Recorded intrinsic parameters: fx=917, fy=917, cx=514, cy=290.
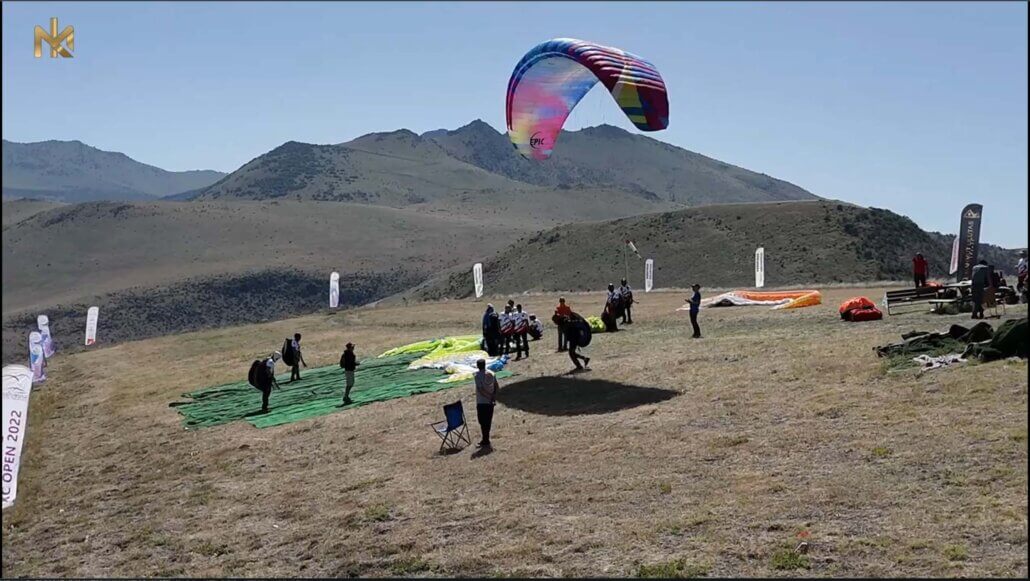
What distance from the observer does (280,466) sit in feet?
59.8

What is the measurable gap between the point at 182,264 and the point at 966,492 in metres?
128

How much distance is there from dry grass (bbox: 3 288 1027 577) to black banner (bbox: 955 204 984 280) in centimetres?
663

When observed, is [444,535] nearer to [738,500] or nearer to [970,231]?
[738,500]

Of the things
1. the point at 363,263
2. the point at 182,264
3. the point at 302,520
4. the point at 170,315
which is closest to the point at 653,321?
the point at 302,520

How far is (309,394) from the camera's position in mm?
25609

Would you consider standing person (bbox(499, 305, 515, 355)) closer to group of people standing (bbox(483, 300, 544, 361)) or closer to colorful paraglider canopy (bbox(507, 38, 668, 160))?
group of people standing (bbox(483, 300, 544, 361))

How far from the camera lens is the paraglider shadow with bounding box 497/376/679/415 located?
19125 mm

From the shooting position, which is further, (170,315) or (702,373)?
(170,315)

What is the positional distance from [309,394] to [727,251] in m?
71.6

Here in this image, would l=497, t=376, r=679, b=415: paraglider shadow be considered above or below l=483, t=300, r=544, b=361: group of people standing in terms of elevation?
below

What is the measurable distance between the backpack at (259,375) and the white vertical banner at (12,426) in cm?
879

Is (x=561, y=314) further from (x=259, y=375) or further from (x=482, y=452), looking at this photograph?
(x=482, y=452)

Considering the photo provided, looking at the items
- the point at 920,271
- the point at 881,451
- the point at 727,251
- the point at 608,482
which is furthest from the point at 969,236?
the point at 727,251

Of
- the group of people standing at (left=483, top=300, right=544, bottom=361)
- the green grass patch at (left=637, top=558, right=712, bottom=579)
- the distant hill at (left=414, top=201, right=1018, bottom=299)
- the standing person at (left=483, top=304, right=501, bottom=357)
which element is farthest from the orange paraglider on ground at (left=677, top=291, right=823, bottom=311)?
the distant hill at (left=414, top=201, right=1018, bottom=299)
